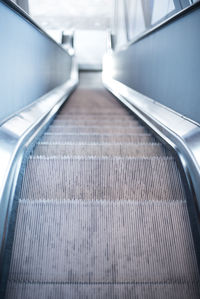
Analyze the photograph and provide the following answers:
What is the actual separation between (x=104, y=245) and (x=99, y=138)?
1377 mm

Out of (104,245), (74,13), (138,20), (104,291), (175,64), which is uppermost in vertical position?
(74,13)

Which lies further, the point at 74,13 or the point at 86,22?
the point at 86,22

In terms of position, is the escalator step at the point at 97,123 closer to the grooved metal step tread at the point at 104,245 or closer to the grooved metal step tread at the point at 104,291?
the grooved metal step tread at the point at 104,245

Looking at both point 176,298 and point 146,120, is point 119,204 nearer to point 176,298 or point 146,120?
point 176,298

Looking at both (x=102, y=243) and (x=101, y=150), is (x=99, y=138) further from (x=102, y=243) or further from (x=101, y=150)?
(x=102, y=243)

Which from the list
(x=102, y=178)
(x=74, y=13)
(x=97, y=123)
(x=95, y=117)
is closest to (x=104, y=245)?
(x=102, y=178)

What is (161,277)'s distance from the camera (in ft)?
4.69

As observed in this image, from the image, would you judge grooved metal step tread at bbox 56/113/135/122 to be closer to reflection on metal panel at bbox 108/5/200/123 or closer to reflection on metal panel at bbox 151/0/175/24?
reflection on metal panel at bbox 108/5/200/123

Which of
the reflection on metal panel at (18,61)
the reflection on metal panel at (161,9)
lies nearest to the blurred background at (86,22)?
the reflection on metal panel at (161,9)

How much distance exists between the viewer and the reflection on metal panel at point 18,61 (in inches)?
83.9

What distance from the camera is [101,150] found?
2.33m

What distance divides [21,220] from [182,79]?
6.03 feet

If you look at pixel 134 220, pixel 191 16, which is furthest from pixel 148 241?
pixel 191 16

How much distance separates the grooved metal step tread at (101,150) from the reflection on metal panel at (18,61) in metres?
0.45
